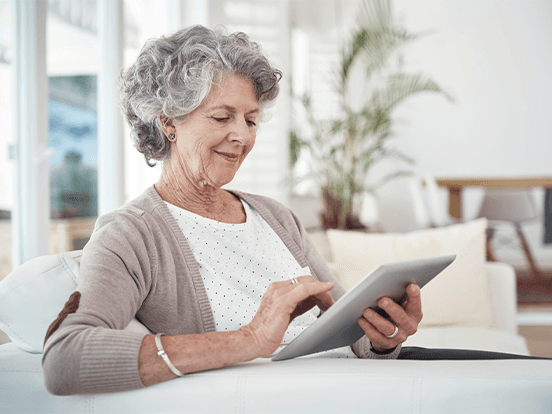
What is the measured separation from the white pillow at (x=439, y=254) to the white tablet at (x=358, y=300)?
2.84ft

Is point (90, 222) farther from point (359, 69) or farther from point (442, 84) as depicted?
point (442, 84)

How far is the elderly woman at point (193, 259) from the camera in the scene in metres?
0.75

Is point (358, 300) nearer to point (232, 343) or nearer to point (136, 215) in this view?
point (232, 343)

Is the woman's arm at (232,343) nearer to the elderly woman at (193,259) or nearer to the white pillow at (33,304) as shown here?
the elderly woman at (193,259)

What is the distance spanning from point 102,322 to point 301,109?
4326 mm

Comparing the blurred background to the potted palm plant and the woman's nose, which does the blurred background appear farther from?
the woman's nose

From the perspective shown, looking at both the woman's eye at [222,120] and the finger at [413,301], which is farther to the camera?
the woman's eye at [222,120]

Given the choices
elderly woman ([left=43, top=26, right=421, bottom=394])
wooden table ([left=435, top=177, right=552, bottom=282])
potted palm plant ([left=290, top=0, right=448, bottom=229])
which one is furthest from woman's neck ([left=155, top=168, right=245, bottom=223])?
wooden table ([left=435, top=177, right=552, bottom=282])

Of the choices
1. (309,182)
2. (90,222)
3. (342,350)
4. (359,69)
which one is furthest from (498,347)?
(359,69)

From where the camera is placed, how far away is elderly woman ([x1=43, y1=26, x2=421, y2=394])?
0.75 metres

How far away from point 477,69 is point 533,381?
5844 mm

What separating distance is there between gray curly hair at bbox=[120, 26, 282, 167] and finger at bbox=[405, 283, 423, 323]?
0.57 metres

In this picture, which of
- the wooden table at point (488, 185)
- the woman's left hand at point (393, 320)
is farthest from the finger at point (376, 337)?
the wooden table at point (488, 185)

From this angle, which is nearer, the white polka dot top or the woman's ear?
the white polka dot top
